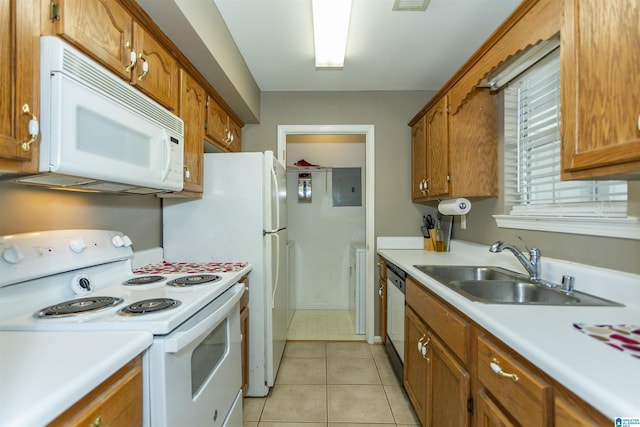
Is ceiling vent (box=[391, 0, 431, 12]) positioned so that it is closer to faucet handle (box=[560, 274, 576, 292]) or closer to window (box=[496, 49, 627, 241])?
window (box=[496, 49, 627, 241])

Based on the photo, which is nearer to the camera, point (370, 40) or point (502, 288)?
point (502, 288)

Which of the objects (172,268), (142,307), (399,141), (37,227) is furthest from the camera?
(399,141)

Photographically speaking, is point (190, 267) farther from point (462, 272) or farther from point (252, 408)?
point (462, 272)

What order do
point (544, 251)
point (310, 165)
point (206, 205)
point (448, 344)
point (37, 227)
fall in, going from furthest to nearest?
point (310, 165)
point (206, 205)
point (544, 251)
point (448, 344)
point (37, 227)

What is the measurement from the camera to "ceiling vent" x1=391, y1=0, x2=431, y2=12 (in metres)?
1.63

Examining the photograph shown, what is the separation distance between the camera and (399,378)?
2.18 m

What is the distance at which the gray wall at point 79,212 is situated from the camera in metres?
1.10

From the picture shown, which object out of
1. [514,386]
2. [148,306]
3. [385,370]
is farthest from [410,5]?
[385,370]

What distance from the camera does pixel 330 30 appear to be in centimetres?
186

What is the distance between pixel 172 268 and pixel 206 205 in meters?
0.46

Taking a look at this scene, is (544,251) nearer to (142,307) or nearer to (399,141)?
(399,141)

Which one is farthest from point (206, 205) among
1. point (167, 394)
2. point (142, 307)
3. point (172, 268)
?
point (167, 394)

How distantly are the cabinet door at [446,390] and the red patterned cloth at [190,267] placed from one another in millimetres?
1177

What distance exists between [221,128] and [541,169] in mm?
2141
